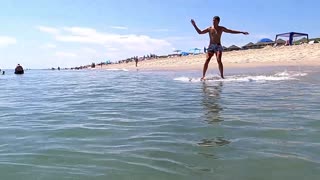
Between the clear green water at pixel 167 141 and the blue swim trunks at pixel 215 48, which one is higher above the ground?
the blue swim trunks at pixel 215 48

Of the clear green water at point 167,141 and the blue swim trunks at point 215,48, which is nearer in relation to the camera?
the clear green water at point 167,141

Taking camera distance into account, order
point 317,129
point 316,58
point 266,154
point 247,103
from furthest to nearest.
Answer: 1. point 316,58
2. point 247,103
3. point 317,129
4. point 266,154

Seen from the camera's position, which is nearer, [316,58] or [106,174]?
[106,174]

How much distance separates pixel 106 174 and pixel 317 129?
7.94 ft

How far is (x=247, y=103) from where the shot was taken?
6.56 metres

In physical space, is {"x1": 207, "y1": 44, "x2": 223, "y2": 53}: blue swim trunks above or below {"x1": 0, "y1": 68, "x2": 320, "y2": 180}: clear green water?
above

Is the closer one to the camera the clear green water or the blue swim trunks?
the clear green water

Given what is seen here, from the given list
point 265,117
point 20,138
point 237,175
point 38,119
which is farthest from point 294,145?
point 38,119

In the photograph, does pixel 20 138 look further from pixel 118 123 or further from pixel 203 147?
pixel 203 147

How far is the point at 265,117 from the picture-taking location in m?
5.11

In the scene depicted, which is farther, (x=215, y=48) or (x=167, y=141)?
(x=215, y=48)

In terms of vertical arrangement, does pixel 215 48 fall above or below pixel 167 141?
above

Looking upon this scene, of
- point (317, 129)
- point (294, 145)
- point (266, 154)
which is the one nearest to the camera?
point (266, 154)

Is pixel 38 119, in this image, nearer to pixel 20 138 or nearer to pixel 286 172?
pixel 20 138
